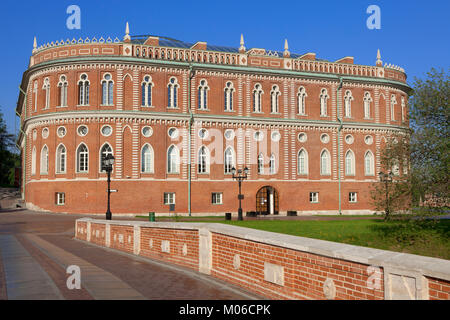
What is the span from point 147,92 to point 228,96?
26.8ft

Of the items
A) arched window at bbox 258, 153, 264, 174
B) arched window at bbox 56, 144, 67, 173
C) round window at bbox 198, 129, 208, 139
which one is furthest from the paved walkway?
arched window at bbox 258, 153, 264, 174

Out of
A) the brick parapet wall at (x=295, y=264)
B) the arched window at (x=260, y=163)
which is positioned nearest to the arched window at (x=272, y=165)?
the arched window at (x=260, y=163)

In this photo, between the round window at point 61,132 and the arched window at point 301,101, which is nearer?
the round window at point 61,132

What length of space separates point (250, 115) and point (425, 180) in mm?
28817

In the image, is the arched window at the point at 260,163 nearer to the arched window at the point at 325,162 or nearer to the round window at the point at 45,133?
the arched window at the point at 325,162

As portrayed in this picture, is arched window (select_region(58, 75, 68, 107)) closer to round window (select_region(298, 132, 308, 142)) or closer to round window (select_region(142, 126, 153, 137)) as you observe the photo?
round window (select_region(142, 126, 153, 137))

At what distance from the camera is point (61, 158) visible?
42781 mm

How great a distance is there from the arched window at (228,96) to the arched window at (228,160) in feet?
13.7

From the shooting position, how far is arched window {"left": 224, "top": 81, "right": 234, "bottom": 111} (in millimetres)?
45938

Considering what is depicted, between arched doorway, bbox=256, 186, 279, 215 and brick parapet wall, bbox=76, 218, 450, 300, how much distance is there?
102 ft

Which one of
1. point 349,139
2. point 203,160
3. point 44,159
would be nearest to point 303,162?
point 349,139

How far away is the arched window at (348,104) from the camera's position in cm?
5075

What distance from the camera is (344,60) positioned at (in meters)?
52.2
